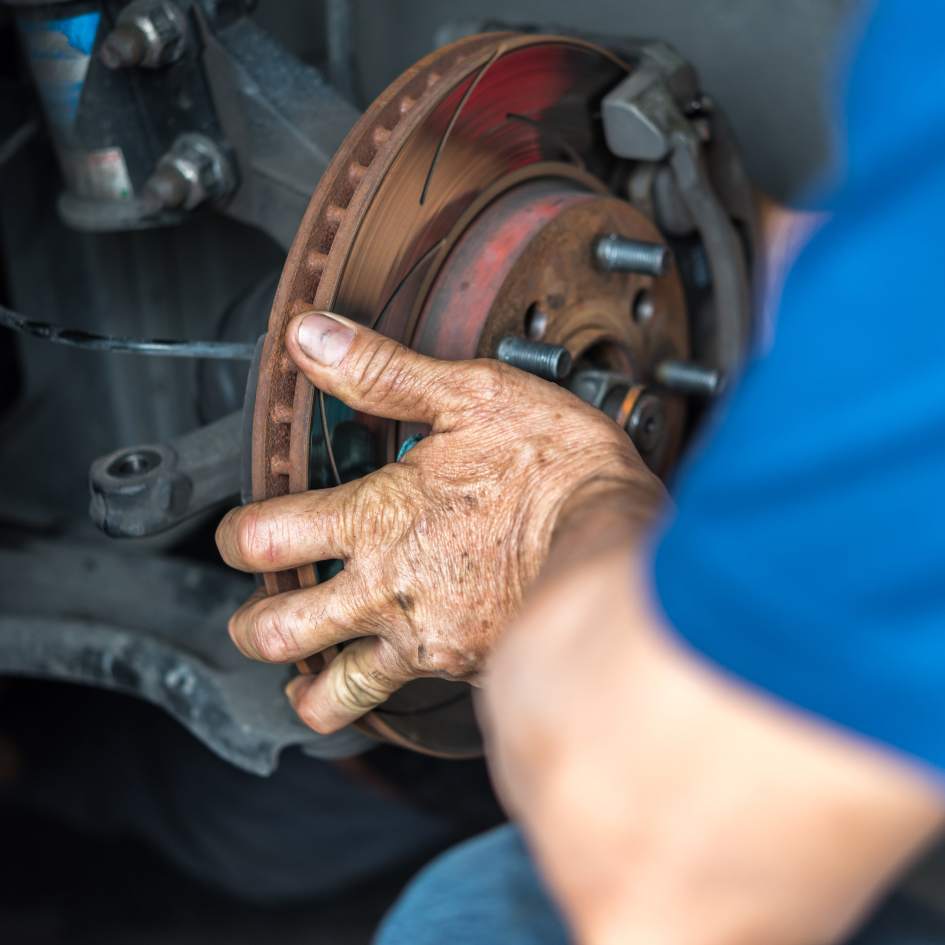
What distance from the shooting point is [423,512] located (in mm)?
647

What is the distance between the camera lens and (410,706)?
0.83m

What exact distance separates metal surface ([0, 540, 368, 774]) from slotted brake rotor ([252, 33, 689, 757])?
0.47ft

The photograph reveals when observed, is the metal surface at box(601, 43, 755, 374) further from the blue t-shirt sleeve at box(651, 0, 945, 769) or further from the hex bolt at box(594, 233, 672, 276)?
the blue t-shirt sleeve at box(651, 0, 945, 769)

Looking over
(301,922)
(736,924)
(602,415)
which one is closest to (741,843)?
(736,924)

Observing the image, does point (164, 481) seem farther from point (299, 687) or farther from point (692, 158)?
point (692, 158)

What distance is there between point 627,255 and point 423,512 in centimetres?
31

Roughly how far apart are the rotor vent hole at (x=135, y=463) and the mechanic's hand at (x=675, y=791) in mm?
456

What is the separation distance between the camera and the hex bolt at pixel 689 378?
0.94 metres

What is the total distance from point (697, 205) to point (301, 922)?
33.5 inches

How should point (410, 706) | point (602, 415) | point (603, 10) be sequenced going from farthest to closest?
point (603, 10) < point (410, 706) < point (602, 415)

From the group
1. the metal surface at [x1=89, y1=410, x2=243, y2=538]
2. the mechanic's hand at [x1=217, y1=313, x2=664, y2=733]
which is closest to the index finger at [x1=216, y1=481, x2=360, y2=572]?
the mechanic's hand at [x1=217, y1=313, x2=664, y2=733]

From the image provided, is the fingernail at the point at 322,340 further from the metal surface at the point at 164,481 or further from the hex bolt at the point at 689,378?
the hex bolt at the point at 689,378

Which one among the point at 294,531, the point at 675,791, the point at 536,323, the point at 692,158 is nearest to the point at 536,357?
the point at 536,323

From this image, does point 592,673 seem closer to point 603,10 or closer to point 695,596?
point 695,596
